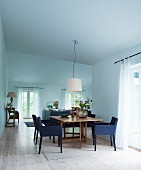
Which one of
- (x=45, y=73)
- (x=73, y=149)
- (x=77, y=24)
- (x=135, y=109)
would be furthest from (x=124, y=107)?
(x=45, y=73)

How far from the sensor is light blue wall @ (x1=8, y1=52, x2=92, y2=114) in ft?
31.4

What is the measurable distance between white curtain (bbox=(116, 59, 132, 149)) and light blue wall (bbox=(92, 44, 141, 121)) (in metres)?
0.32

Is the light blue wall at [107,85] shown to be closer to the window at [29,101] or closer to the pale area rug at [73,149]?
the pale area rug at [73,149]

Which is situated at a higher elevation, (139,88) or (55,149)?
(139,88)

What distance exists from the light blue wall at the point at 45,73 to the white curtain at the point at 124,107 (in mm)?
5343

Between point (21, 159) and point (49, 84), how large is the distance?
28.5 feet

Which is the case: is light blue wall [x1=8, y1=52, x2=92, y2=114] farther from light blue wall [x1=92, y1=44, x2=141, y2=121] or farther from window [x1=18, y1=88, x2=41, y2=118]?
light blue wall [x1=92, y1=44, x2=141, y2=121]

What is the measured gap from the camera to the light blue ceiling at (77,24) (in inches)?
132

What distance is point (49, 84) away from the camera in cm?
1230

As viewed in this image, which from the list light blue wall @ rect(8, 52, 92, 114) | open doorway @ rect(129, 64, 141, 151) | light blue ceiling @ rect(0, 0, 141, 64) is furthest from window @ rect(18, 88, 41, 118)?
open doorway @ rect(129, 64, 141, 151)

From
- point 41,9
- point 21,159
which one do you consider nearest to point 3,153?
point 21,159

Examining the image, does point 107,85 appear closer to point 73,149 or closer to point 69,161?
point 73,149

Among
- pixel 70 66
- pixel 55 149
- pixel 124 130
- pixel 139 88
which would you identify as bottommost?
pixel 55 149

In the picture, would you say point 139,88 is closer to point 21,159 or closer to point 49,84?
point 21,159
